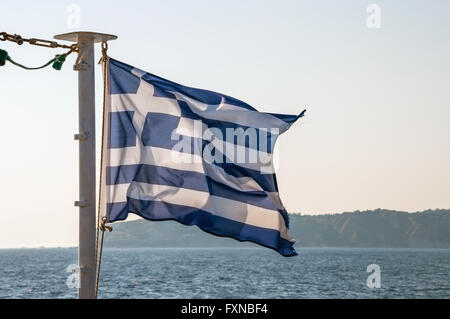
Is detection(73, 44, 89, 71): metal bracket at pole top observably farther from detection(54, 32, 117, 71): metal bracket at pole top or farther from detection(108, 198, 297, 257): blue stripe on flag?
detection(108, 198, 297, 257): blue stripe on flag

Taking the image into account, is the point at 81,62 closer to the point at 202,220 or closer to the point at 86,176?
the point at 86,176

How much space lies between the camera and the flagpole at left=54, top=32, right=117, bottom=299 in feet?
31.4

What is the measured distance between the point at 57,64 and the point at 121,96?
1.38 metres

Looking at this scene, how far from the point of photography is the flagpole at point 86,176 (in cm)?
956

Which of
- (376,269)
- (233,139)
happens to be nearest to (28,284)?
(376,269)

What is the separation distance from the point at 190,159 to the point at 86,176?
2.18 metres

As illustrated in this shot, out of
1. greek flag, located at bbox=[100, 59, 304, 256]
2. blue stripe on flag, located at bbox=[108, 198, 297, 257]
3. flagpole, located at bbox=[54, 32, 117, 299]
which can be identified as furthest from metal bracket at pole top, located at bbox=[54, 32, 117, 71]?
blue stripe on flag, located at bbox=[108, 198, 297, 257]

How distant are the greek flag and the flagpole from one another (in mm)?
1265

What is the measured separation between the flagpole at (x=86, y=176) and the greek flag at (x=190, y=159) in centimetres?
127
